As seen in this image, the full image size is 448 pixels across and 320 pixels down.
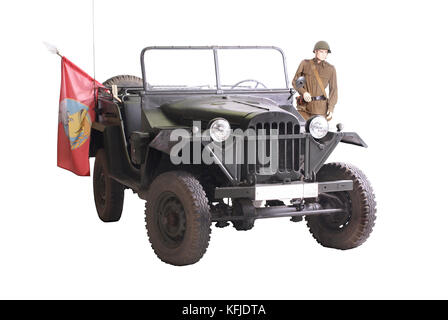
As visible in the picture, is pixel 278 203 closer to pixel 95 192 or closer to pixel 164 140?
pixel 164 140

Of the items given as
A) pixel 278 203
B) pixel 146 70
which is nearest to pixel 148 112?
pixel 146 70

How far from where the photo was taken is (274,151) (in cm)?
895

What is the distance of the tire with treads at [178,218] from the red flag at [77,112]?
7.52 feet

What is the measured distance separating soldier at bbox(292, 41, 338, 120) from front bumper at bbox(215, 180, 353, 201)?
2.24 meters

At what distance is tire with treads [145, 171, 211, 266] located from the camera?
8570mm

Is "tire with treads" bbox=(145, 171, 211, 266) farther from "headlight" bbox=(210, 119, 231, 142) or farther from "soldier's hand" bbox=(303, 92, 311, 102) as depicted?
"soldier's hand" bbox=(303, 92, 311, 102)

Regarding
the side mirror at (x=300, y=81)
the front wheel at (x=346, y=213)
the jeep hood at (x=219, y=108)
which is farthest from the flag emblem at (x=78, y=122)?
the front wheel at (x=346, y=213)

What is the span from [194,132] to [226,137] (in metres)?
0.35

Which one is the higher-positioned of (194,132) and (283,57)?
(283,57)

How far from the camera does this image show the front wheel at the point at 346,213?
371 inches

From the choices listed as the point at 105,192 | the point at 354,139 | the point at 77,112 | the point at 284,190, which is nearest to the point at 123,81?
the point at 77,112

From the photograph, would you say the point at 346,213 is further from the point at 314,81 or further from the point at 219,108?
the point at 314,81

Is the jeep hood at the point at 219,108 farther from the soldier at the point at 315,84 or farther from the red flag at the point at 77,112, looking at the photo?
the red flag at the point at 77,112
